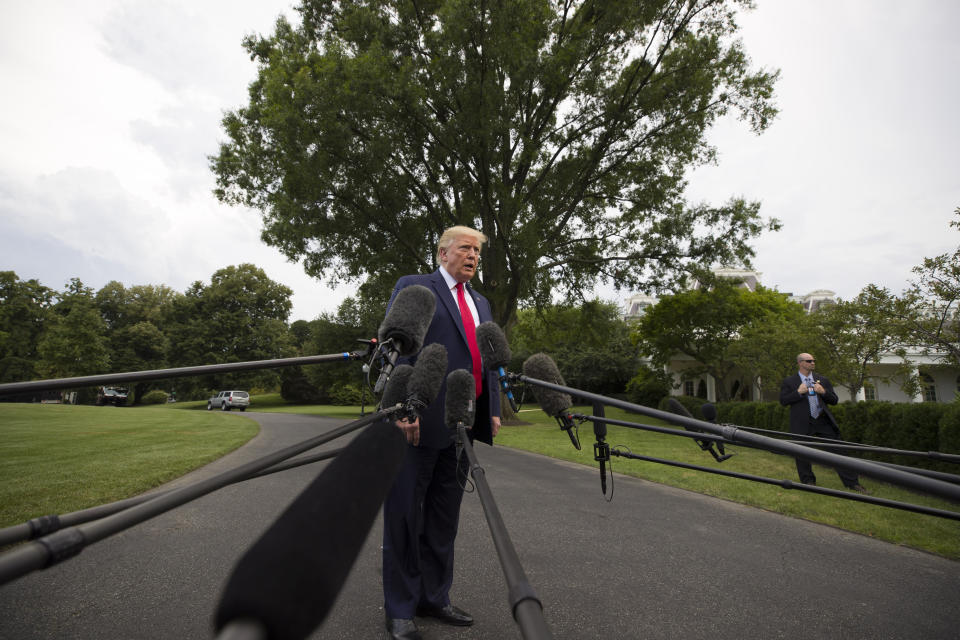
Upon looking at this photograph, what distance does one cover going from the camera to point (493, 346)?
2496 mm

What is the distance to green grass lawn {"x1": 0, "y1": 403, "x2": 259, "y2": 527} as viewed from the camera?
210 inches

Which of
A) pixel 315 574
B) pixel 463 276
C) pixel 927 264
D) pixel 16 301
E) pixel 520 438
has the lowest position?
pixel 520 438

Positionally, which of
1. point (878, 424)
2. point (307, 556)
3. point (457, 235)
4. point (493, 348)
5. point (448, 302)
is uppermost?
point (457, 235)

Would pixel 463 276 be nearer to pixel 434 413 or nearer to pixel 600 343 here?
pixel 434 413

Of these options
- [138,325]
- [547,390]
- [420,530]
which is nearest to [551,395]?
[547,390]

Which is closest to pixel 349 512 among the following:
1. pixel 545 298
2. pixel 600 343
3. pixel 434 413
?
pixel 434 413

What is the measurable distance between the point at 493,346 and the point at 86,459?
9244 mm

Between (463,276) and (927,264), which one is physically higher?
(927,264)

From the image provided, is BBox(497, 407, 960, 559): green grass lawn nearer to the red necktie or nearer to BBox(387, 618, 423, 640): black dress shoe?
the red necktie

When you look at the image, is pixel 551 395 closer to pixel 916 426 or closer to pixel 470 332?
pixel 470 332

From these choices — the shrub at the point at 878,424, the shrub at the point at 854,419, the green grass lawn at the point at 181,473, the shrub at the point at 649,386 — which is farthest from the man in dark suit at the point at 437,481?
the shrub at the point at 649,386

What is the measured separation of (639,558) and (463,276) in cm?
322

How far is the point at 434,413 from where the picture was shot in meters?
2.71

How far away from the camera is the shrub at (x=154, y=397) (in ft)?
160
